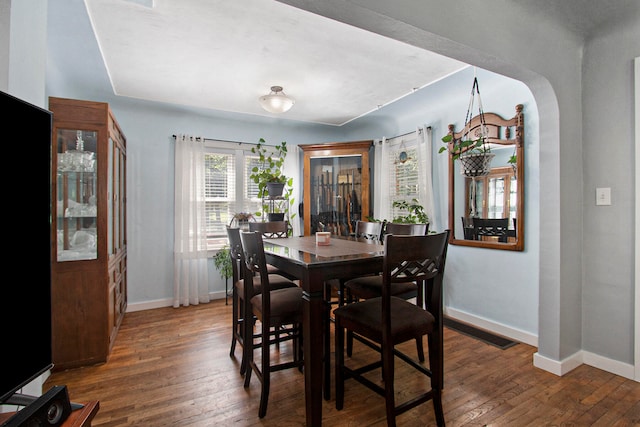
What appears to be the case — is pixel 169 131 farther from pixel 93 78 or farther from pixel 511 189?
pixel 511 189

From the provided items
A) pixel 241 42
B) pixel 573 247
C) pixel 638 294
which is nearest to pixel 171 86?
pixel 241 42

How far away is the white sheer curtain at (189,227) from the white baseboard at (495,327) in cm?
306

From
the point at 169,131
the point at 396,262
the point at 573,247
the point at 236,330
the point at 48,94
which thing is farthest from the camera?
the point at 169,131

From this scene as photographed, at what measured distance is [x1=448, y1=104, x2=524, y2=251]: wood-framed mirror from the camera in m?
2.85

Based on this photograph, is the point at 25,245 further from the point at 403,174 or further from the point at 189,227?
the point at 403,174

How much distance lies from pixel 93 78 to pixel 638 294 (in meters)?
4.77

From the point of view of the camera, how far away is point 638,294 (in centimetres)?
210

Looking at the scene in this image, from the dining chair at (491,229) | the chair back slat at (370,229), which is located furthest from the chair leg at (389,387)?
the dining chair at (491,229)

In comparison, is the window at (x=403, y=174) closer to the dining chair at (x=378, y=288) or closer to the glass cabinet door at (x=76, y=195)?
the dining chair at (x=378, y=288)

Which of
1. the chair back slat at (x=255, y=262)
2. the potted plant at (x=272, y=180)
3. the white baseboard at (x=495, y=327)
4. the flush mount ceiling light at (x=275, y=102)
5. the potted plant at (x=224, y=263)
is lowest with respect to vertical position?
the white baseboard at (x=495, y=327)

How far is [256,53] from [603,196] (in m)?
2.84

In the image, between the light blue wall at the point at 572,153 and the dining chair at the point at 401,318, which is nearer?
the dining chair at the point at 401,318

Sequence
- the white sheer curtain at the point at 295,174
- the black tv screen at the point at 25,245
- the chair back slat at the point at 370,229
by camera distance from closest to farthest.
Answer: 1. the black tv screen at the point at 25,245
2. the chair back slat at the point at 370,229
3. the white sheer curtain at the point at 295,174

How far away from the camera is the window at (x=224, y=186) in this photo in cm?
427
